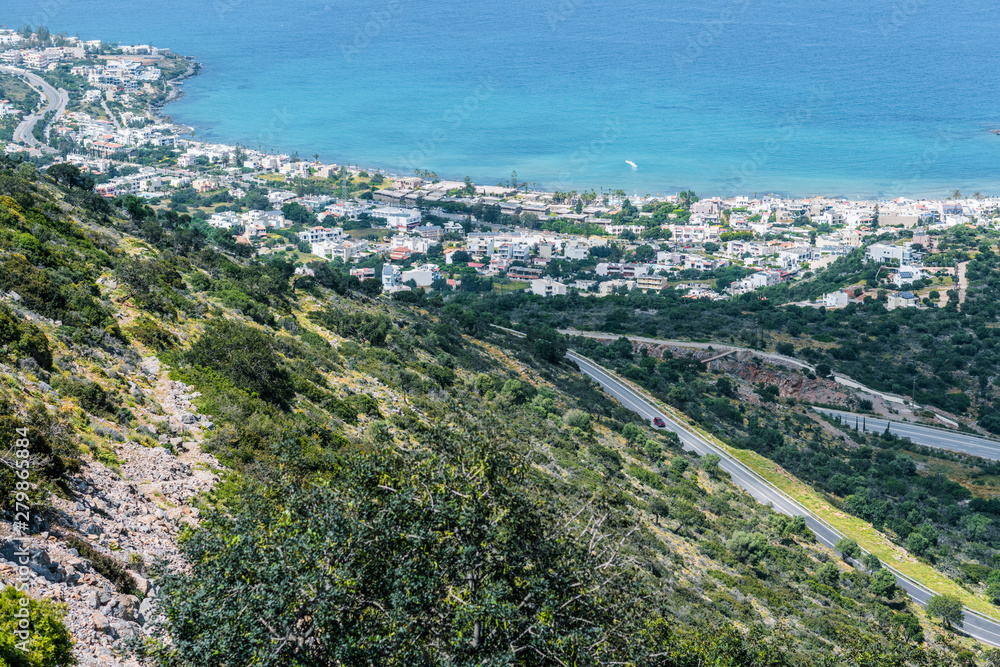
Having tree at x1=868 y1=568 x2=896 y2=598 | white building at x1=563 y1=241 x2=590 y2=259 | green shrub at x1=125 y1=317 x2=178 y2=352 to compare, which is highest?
white building at x1=563 y1=241 x2=590 y2=259

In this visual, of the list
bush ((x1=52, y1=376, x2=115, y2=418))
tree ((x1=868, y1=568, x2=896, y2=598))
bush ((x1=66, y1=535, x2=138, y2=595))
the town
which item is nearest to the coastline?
the town

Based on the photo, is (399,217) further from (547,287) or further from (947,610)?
(947,610)

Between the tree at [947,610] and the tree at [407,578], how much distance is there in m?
20.2

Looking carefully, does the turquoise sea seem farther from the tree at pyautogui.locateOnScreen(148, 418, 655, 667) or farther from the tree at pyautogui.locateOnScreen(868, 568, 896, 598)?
the tree at pyautogui.locateOnScreen(148, 418, 655, 667)

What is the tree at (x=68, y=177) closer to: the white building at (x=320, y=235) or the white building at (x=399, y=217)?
the white building at (x=320, y=235)

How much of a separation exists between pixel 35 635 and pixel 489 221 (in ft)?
319

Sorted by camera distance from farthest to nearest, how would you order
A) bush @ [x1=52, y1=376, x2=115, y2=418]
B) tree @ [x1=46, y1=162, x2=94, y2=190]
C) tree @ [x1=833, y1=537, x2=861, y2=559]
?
tree @ [x1=46, y1=162, x2=94, y2=190] < tree @ [x1=833, y1=537, x2=861, y2=559] < bush @ [x1=52, y1=376, x2=115, y2=418]

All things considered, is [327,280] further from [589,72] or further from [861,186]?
[589,72]

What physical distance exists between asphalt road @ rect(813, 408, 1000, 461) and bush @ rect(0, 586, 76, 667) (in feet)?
152

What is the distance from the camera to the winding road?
978 inches

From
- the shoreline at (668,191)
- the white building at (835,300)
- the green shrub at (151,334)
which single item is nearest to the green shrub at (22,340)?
the green shrub at (151,334)

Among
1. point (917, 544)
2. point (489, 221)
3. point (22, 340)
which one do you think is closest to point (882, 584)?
point (917, 544)

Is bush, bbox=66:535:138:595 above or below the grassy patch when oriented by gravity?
above

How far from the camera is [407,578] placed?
24.9ft
